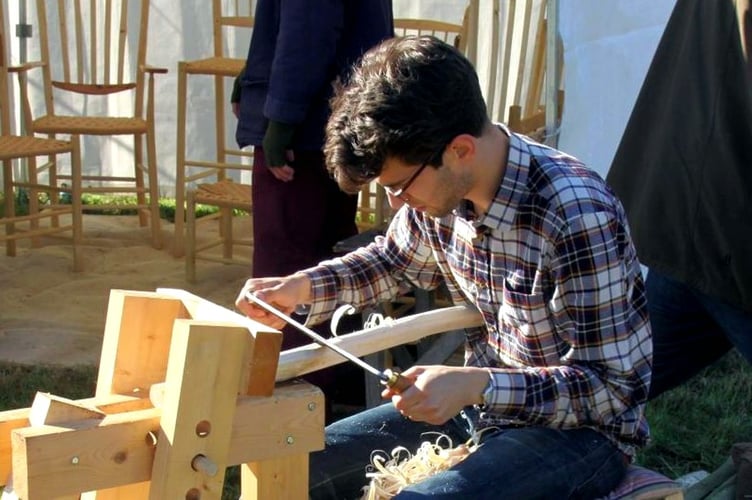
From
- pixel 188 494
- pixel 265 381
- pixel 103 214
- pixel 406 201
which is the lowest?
pixel 103 214

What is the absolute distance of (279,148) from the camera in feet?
10.9

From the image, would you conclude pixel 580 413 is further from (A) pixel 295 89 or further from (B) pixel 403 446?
(A) pixel 295 89

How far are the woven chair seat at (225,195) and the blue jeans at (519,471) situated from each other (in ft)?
10.7

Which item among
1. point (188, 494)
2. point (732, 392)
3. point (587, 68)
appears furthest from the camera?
point (732, 392)

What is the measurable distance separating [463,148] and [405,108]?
139mm

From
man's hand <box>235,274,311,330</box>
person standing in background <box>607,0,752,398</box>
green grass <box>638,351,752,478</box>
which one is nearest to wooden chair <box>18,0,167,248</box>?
green grass <box>638,351,752,478</box>

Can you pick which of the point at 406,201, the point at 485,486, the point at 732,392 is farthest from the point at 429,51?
the point at 732,392

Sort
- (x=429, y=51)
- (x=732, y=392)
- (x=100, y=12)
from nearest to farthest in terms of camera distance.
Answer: (x=429, y=51)
(x=732, y=392)
(x=100, y=12)

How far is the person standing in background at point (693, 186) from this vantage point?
2.46 m

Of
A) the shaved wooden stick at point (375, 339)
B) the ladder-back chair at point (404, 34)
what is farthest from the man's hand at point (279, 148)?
the shaved wooden stick at point (375, 339)

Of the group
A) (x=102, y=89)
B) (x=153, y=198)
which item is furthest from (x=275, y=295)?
(x=102, y=89)

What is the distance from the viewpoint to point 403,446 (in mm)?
2086

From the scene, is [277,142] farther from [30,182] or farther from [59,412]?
[30,182]

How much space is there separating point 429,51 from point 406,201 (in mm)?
257
